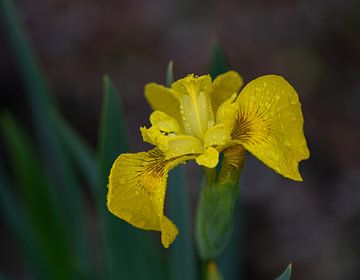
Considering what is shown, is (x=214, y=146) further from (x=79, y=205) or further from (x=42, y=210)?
(x=79, y=205)

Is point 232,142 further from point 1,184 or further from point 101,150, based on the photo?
point 1,184

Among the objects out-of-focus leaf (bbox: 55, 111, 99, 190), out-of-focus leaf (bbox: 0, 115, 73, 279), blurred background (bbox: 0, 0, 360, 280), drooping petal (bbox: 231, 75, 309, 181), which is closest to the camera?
drooping petal (bbox: 231, 75, 309, 181)

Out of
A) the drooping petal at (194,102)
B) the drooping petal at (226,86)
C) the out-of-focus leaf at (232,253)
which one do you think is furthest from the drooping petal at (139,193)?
the out-of-focus leaf at (232,253)

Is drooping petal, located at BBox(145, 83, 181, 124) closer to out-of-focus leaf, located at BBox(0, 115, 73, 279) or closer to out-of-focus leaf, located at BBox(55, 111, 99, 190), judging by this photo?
out-of-focus leaf, located at BBox(55, 111, 99, 190)

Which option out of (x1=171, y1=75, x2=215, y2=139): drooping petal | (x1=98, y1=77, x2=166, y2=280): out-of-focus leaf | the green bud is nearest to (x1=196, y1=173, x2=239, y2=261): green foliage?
the green bud

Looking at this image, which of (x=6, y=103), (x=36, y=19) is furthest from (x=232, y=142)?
(x=36, y=19)
